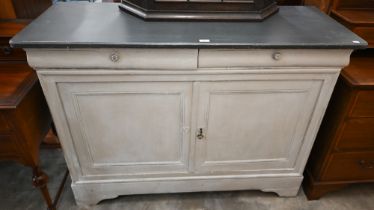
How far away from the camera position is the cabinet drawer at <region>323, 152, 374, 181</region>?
4.50 ft

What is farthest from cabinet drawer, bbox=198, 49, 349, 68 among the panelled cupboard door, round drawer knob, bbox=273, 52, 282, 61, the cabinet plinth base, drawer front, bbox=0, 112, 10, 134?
drawer front, bbox=0, 112, 10, 134

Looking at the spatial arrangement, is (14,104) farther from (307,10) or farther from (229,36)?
(307,10)

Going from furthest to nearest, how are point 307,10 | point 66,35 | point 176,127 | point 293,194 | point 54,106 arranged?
point 293,194, point 307,10, point 176,127, point 54,106, point 66,35

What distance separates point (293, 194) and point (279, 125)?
0.51 meters

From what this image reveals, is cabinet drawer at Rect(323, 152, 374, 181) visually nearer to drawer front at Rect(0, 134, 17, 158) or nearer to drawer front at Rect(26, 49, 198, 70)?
drawer front at Rect(26, 49, 198, 70)

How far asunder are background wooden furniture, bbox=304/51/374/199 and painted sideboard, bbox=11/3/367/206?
0.11 meters

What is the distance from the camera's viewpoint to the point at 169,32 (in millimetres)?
1062

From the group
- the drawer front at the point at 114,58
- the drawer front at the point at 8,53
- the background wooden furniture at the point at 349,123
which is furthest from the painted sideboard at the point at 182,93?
the drawer front at the point at 8,53

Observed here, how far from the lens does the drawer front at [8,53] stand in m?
1.22

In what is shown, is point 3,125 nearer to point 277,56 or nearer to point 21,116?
point 21,116

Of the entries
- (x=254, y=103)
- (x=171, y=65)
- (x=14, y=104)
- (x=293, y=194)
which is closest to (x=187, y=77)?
(x=171, y=65)

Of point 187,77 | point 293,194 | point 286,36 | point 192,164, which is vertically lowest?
point 293,194

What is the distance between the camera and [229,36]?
1.04 m

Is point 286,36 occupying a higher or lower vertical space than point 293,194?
higher
